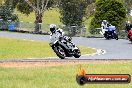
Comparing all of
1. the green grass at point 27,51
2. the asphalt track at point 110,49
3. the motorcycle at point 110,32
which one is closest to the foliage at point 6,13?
the motorcycle at point 110,32

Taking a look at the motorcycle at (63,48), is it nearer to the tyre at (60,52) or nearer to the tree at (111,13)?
the tyre at (60,52)

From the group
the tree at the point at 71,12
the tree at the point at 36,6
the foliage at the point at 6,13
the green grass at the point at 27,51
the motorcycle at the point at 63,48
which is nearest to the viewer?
the motorcycle at the point at 63,48

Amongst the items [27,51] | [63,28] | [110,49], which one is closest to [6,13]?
[63,28]

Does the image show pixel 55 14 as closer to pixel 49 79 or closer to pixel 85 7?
pixel 85 7

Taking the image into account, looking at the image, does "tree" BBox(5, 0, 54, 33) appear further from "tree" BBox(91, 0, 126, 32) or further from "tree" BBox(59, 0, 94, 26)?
"tree" BBox(91, 0, 126, 32)

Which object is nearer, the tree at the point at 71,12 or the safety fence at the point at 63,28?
the safety fence at the point at 63,28

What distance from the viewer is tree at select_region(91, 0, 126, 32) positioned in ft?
145

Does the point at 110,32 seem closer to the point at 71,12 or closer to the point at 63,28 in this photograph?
the point at 63,28

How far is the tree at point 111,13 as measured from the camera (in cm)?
4419

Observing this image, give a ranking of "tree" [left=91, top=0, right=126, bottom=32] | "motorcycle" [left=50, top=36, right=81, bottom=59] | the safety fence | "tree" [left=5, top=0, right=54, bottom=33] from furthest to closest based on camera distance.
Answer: "tree" [left=5, top=0, right=54, bottom=33]
"tree" [left=91, top=0, right=126, bottom=32]
the safety fence
"motorcycle" [left=50, top=36, right=81, bottom=59]

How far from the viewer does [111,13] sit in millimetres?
44250

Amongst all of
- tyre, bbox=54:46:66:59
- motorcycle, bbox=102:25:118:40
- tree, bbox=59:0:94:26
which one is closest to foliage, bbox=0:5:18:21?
tree, bbox=59:0:94:26

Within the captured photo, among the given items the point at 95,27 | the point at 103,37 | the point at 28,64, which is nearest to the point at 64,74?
the point at 28,64

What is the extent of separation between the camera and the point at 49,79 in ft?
37.7
